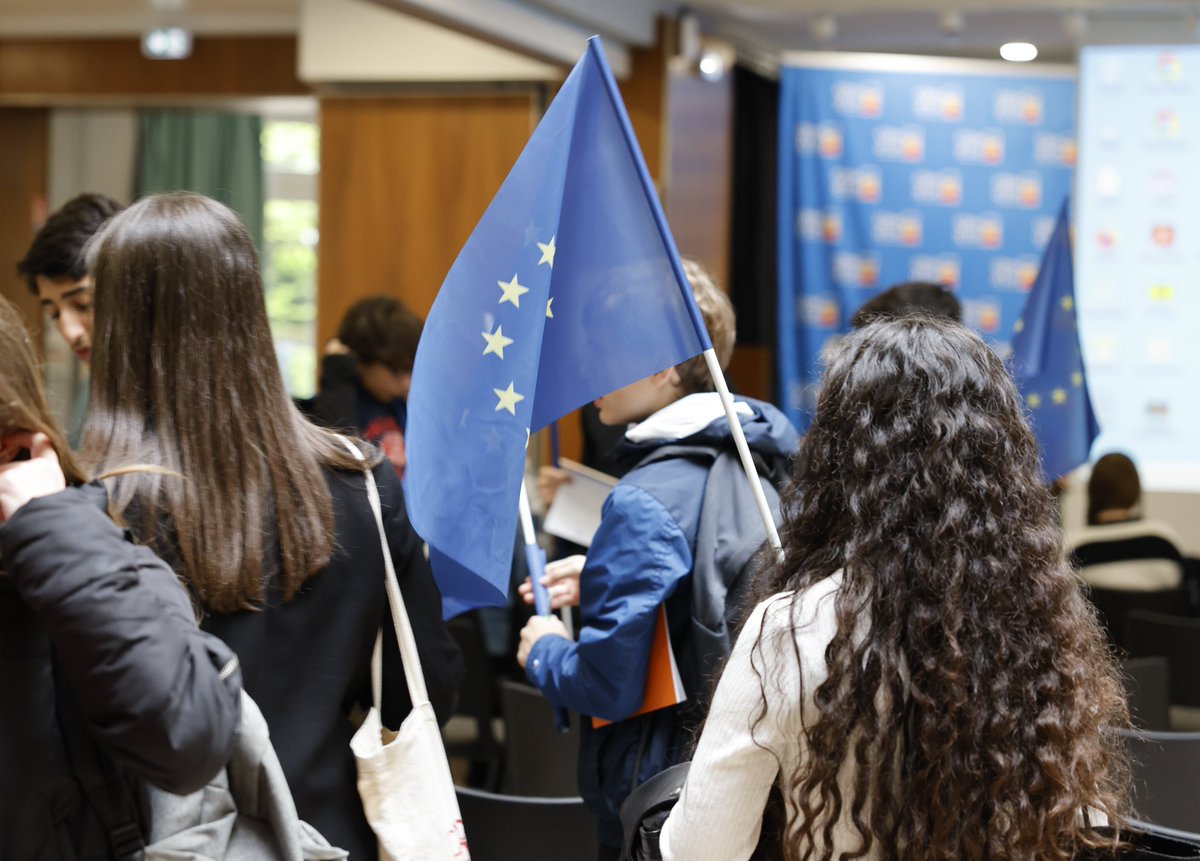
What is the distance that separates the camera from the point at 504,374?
1.81m

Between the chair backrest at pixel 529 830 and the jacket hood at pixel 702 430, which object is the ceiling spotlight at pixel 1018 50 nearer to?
the jacket hood at pixel 702 430

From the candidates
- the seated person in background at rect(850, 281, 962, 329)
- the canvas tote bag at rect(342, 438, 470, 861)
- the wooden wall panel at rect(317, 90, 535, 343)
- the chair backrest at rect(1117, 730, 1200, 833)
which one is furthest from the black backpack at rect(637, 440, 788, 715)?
the wooden wall panel at rect(317, 90, 535, 343)

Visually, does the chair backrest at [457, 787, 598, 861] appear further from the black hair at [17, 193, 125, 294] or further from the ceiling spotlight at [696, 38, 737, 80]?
the ceiling spotlight at [696, 38, 737, 80]

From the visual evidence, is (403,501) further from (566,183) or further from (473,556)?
(566,183)

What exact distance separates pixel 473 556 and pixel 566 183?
0.55 metres

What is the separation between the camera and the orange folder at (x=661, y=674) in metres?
1.95

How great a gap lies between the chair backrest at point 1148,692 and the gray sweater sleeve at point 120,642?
2.43 m

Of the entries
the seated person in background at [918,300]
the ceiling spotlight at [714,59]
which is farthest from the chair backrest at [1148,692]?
the ceiling spotlight at [714,59]

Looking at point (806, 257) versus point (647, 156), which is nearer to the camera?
point (647, 156)

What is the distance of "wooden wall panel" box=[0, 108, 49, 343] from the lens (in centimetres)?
718

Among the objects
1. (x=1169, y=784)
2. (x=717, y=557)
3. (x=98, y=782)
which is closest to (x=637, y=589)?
(x=717, y=557)

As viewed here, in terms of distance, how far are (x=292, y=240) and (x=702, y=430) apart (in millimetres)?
6392

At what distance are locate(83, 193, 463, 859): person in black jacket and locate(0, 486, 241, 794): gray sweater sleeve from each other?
0.27 m

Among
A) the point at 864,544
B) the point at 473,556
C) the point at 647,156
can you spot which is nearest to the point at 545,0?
the point at 647,156
